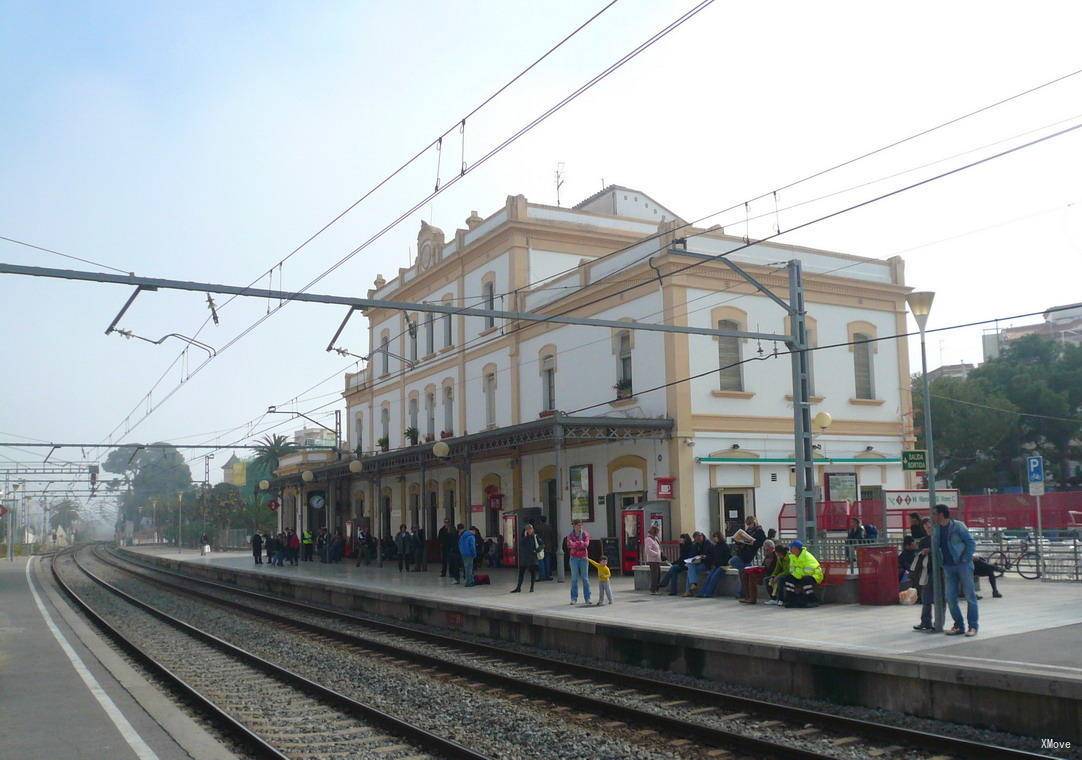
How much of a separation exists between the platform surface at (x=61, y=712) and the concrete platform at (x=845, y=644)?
670cm

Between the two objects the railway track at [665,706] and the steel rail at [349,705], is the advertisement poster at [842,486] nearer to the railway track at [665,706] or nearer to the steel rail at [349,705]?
Answer: the railway track at [665,706]

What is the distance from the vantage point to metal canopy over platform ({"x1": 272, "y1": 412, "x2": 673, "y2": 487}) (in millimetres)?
24953

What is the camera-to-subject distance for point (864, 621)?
1421 centimetres

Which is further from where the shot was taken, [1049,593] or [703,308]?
[703,308]

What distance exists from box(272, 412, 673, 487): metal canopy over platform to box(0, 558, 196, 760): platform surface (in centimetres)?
1170

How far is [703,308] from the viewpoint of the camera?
2686cm

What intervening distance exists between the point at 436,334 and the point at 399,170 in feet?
75.8

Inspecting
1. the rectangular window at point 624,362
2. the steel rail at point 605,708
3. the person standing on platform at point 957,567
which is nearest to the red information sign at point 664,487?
the rectangular window at point 624,362

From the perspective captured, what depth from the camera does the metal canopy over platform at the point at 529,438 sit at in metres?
25.0

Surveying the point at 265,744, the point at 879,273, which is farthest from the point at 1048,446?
the point at 265,744

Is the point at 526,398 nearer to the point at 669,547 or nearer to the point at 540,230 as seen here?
the point at 540,230

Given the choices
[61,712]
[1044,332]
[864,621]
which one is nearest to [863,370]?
[864,621]

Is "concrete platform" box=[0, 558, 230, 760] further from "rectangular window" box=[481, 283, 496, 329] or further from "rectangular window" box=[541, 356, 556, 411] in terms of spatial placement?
"rectangular window" box=[481, 283, 496, 329]

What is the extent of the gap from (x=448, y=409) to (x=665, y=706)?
28497 mm
